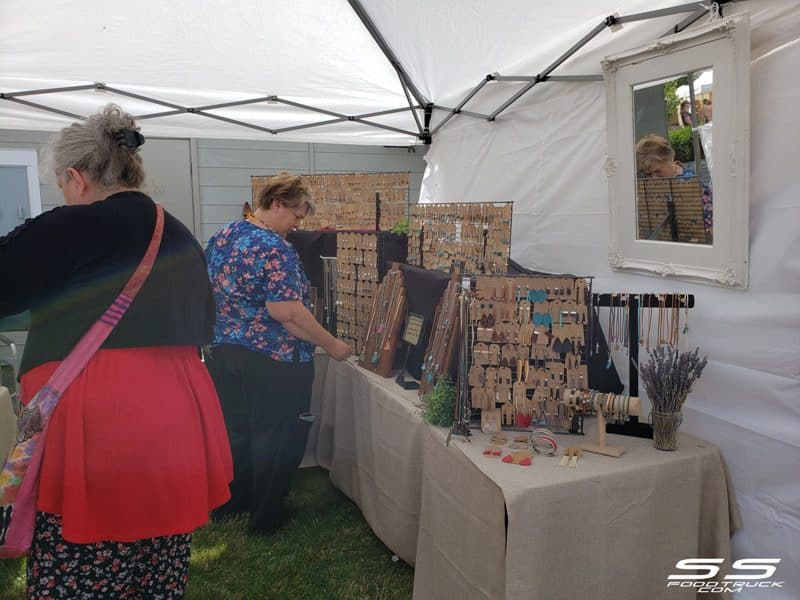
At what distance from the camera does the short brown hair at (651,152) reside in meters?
1.86

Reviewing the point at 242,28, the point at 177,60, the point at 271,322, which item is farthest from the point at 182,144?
the point at 271,322

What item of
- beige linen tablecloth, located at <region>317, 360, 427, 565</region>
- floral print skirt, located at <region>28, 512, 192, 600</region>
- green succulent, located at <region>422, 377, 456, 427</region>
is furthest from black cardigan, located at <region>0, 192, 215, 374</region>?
beige linen tablecloth, located at <region>317, 360, 427, 565</region>

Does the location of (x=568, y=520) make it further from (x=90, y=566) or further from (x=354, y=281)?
(x=354, y=281)

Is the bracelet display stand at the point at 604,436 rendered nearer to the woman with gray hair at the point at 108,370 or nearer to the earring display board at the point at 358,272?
the woman with gray hair at the point at 108,370

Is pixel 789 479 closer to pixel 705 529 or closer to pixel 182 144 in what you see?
pixel 705 529

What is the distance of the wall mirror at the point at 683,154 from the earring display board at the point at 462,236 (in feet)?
1.28

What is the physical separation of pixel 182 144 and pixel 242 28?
3.16 meters

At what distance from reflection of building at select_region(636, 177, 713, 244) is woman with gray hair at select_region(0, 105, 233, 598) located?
1409 mm

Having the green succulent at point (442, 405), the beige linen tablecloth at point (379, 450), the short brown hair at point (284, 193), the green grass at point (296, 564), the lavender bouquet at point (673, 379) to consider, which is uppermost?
the short brown hair at point (284, 193)

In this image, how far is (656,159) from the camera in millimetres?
1905

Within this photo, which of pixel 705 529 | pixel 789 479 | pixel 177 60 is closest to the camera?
pixel 789 479

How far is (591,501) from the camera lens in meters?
1.53

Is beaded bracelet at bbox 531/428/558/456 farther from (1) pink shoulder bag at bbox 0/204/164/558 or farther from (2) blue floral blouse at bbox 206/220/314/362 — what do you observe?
(1) pink shoulder bag at bbox 0/204/164/558

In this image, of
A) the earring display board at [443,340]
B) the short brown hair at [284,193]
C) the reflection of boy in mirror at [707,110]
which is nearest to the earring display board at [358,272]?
the short brown hair at [284,193]
